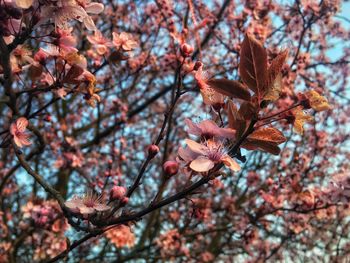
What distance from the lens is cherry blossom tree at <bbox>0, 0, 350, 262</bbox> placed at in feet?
4.08

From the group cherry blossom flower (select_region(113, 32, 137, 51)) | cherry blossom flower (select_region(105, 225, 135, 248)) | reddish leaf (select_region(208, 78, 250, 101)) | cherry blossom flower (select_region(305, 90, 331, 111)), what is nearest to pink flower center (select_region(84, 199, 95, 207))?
reddish leaf (select_region(208, 78, 250, 101))

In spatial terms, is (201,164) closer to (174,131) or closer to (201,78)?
(201,78)

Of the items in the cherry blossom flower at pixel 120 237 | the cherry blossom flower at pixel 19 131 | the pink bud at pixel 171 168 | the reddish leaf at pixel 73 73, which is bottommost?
the pink bud at pixel 171 168

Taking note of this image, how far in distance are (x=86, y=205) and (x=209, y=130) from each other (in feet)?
1.57

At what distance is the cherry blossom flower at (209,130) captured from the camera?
1.24 meters

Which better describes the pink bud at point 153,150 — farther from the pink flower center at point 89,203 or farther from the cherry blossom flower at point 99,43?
the cherry blossom flower at point 99,43

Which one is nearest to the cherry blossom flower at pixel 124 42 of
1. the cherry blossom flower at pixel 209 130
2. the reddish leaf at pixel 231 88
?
the cherry blossom flower at pixel 209 130

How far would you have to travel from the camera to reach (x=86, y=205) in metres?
1.43

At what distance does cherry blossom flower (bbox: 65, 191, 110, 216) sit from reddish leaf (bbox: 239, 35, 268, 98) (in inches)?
24.0

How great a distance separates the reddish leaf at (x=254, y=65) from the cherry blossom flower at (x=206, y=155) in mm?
194

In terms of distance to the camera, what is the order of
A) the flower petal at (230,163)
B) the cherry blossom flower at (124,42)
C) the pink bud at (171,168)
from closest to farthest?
the flower petal at (230,163) < the pink bud at (171,168) < the cherry blossom flower at (124,42)

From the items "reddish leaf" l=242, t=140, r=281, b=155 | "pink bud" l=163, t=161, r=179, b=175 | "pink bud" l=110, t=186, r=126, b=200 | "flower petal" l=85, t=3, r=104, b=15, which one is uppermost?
"flower petal" l=85, t=3, r=104, b=15

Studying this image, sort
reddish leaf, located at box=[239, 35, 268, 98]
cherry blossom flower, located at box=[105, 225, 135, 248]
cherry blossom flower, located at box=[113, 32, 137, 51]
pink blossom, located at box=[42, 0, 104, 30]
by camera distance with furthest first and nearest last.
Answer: cherry blossom flower, located at box=[105, 225, 135, 248] < cherry blossom flower, located at box=[113, 32, 137, 51] < pink blossom, located at box=[42, 0, 104, 30] < reddish leaf, located at box=[239, 35, 268, 98]

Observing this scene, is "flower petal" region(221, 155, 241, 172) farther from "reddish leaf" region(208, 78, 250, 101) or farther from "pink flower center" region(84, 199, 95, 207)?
"pink flower center" region(84, 199, 95, 207)
